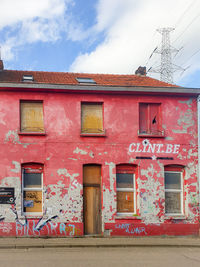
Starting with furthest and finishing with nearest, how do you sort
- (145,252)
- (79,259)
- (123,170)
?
(123,170), (145,252), (79,259)

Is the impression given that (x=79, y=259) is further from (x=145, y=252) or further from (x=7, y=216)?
(x=7, y=216)

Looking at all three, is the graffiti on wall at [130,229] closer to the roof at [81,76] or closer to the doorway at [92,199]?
the doorway at [92,199]

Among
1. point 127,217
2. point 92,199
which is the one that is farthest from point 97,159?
point 127,217

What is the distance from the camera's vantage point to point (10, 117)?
16047 mm

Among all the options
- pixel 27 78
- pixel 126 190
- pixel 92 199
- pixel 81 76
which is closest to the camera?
pixel 92 199

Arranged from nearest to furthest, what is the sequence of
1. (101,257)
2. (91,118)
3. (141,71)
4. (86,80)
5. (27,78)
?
(101,257)
(91,118)
(27,78)
(86,80)
(141,71)

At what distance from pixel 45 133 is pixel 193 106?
23.5 feet

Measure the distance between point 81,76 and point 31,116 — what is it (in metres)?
4.90

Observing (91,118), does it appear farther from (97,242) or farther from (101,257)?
(101,257)

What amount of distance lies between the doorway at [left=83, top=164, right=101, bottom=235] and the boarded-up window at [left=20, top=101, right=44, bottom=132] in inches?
111

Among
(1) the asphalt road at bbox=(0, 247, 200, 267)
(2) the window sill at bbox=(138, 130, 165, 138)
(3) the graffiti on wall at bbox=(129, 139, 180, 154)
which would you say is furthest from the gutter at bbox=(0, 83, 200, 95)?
(1) the asphalt road at bbox=(0, 247, 200, 267)

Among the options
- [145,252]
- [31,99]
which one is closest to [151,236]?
[145,252]

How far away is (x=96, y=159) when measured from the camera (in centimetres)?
1631

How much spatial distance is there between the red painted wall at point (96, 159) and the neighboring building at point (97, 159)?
4 centimetres
